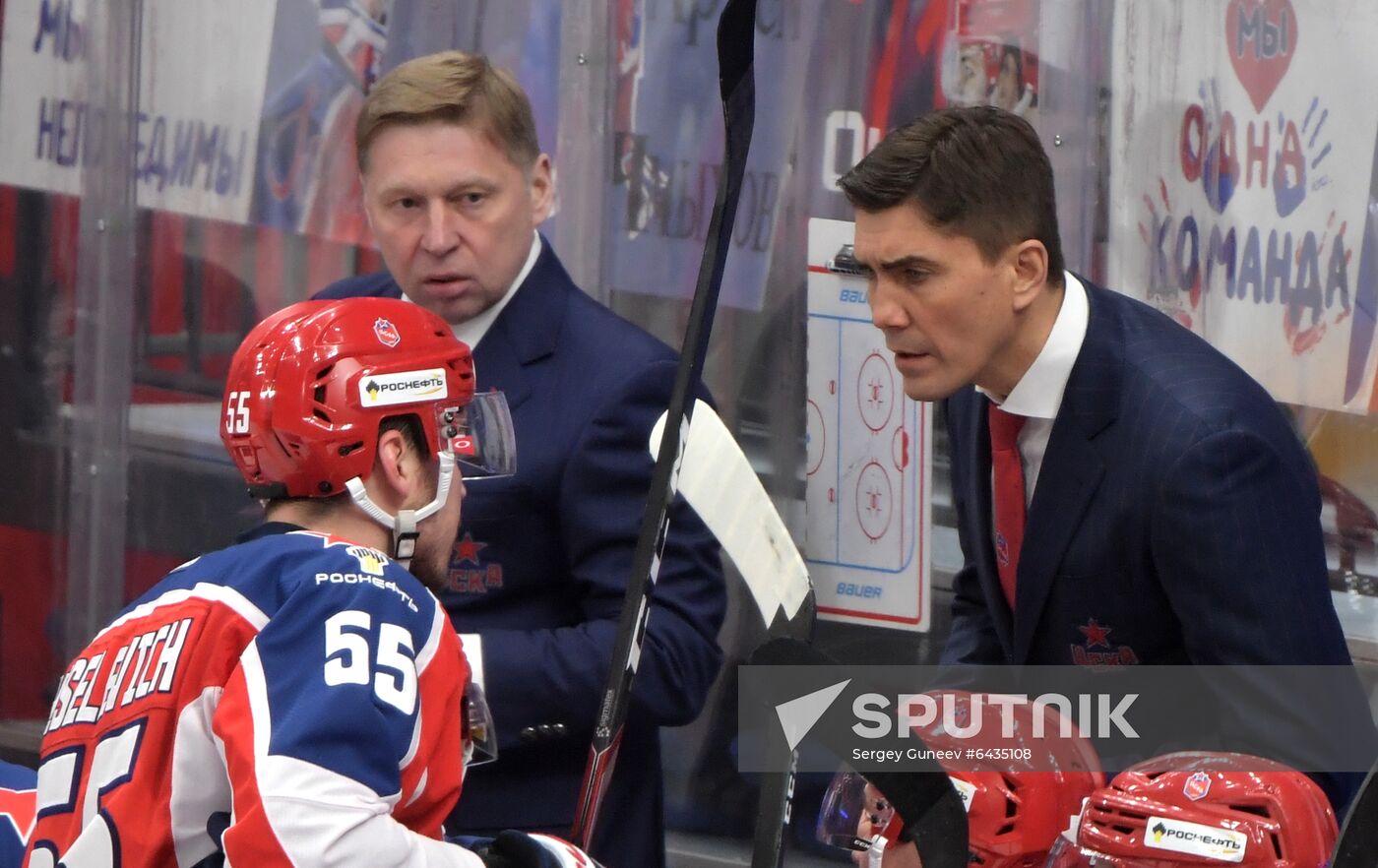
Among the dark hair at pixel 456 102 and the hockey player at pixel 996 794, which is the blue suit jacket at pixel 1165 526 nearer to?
the hockey player at pixel 996 794

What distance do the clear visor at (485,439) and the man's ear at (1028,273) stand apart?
0.58 m

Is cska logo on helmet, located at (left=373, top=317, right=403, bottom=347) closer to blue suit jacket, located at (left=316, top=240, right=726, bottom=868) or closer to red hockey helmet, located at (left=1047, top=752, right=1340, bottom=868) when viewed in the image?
blue suit jacket, located at (left=316, top=240, right=726, bottom=868)

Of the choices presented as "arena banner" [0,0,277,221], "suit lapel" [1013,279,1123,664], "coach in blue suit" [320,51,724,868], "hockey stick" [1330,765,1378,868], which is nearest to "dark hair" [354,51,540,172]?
"coach in blue suit" [320,51,724,868]

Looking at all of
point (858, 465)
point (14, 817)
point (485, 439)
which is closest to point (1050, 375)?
point (485, 439)

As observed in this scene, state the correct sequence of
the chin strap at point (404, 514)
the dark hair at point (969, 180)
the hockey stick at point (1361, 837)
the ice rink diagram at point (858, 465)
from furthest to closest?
the ice rink diagram at point (858, 465) → the dark hair at point (969, 180) → the chin strap at point (404, 514) → the hockey stick at point (1361, 837)

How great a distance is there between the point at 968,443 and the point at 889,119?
892 millimetres

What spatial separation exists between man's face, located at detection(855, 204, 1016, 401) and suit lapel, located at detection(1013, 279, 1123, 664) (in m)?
0.09

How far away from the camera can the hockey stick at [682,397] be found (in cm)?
189

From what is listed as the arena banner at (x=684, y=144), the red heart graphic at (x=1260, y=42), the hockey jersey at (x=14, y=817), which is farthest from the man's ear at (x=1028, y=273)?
the hockey jersey at (x=14, y=817)

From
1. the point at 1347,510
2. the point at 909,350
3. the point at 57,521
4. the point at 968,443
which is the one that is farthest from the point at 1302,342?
the point at 57,521

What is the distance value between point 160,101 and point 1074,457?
8.30ft

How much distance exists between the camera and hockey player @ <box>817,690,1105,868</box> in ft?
5.99

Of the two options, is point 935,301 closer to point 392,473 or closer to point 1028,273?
point 1028,273

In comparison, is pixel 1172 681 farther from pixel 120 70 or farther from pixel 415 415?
pixel 120 70
